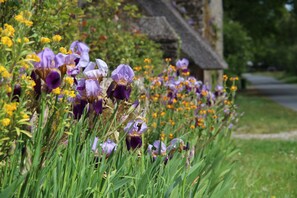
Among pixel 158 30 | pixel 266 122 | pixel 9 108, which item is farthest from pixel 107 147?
pixel 266 122

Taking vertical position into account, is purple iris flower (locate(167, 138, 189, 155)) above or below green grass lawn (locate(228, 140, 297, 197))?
above

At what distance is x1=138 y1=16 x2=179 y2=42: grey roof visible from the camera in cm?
1104

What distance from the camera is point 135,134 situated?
11.9ft

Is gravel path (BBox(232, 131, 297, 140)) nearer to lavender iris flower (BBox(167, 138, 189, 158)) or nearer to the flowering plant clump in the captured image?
lavender iris flower (BBox(167, 138, 189, 158))

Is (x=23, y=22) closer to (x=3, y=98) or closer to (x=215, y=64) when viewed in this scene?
(x=3, y=98)

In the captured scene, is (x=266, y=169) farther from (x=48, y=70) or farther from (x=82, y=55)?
(x=48, y=70)

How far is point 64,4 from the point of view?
5.71 m

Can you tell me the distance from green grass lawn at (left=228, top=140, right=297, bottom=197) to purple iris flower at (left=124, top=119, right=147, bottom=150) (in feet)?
3.37

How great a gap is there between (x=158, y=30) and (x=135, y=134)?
7693 millimetres

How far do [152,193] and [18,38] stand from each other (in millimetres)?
1144

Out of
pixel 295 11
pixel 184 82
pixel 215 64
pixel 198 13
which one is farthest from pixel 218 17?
pixel 295 11

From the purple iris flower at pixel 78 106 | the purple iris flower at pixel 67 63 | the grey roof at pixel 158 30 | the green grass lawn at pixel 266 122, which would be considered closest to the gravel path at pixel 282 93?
the green grass lawn at pixel 266 122

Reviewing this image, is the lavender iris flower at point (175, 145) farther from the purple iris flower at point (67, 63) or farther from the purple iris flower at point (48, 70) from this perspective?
the purple iris flower at point (48, 70)

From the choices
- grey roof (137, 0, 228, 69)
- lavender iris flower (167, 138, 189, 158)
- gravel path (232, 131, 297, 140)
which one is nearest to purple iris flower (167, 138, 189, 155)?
lavender iris flower (167, 138, 189, 158)
